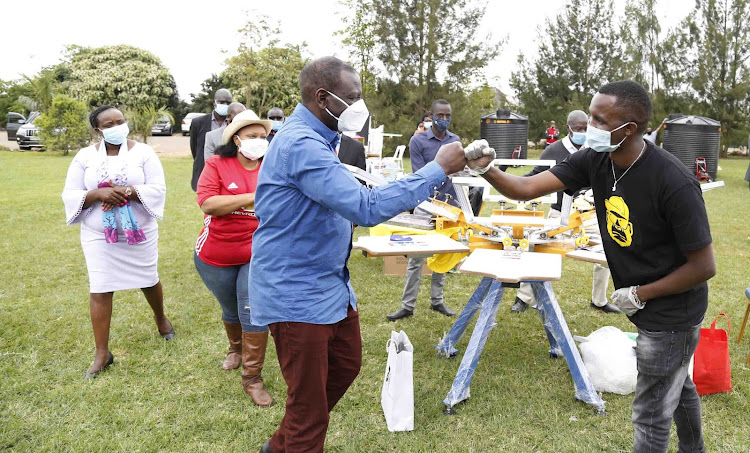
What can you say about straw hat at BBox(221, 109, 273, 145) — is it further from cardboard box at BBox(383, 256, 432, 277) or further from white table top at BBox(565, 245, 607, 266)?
cardboard box at BBox(383, 256, 432, 277)

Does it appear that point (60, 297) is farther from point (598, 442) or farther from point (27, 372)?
point (598, 442)

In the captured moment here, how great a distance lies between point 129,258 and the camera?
394cm

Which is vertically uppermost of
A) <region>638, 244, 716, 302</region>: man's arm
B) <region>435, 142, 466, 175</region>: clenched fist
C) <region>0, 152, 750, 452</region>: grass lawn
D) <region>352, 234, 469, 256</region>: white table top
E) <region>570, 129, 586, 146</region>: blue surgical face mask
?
<region>570, 129, 586, 146</region>: blue surgical face mask

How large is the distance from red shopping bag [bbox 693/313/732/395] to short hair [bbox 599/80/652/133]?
1.93 meters

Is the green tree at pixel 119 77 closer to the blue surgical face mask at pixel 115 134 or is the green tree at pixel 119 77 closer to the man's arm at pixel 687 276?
the blue surgical face mask at pixel 115 134

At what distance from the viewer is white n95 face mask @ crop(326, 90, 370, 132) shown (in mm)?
2117

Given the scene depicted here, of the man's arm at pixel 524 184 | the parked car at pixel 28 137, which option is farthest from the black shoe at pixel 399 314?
the parked car at pixel 28 137

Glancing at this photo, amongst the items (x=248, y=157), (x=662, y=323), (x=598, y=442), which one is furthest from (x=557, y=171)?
(x=248, y=157)

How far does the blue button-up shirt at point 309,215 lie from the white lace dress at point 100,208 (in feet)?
6.36

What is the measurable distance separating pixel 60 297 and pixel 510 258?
4.39 meters

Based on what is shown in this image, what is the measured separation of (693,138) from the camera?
11.7m

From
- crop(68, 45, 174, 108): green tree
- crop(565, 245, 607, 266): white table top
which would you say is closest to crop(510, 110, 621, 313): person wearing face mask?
crop(565, 245, 607, 266): white table top

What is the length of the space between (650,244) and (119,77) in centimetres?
3663

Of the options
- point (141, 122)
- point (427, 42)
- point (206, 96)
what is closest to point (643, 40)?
point (427, 42)
